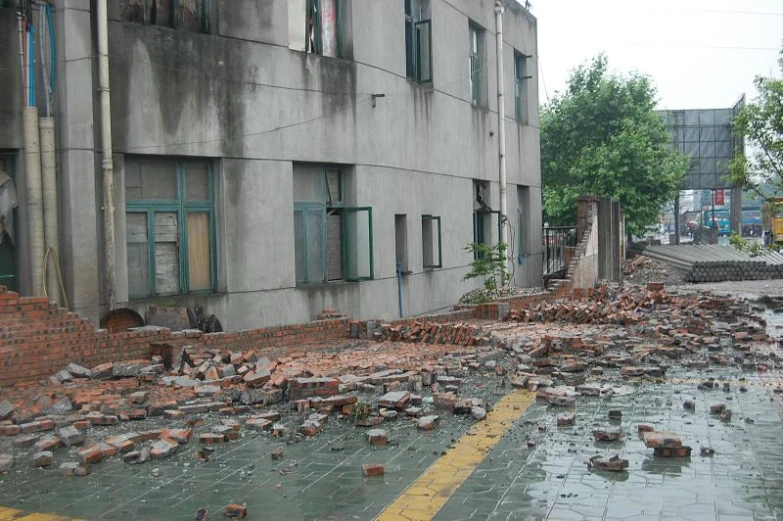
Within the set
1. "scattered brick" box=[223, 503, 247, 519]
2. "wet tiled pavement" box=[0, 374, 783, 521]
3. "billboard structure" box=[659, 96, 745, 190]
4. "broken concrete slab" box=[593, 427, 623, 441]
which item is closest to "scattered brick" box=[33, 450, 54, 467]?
"wet tiled pavement" box=[0, 374, 783, 521]

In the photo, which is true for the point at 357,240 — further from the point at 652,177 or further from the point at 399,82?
the point at 652,177

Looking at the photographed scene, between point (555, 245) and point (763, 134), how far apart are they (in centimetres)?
912

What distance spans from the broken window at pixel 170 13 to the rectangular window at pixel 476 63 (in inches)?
409

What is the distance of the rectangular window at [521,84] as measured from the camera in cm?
2672

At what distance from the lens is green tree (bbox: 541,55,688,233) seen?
33.8 metres

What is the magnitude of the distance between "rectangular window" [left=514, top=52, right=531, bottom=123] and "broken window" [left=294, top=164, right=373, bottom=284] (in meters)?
11.5

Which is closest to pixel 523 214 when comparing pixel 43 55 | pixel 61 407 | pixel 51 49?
pixel 51 49

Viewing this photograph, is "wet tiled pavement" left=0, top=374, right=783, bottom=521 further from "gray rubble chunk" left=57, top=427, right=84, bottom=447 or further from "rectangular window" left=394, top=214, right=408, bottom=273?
"rectangular window" left=394, top=214, right=408, bottom=273

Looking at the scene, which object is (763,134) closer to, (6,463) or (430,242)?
(430,242)

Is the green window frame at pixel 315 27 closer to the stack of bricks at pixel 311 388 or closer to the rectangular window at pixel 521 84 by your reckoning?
the stack of bricks at pixel 311 388

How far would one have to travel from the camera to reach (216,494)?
594cm

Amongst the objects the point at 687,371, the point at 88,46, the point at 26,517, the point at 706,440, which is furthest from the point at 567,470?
the point at 88,46

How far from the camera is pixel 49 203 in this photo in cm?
1202

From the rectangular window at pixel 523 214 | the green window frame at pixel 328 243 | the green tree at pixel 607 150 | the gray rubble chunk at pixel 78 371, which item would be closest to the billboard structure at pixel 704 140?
the green tree at pixel 607 150
